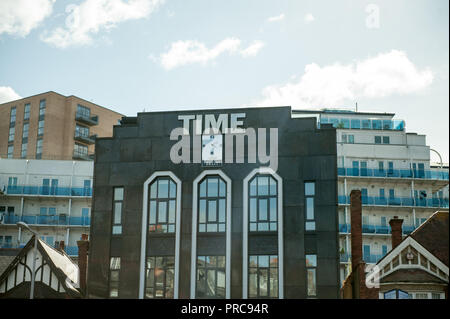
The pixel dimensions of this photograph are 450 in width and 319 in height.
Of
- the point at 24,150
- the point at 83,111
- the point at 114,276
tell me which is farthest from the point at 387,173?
the point at 24,150

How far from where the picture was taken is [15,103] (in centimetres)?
5284

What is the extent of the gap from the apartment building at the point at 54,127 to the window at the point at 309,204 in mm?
33954

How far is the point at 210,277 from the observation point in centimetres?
3000

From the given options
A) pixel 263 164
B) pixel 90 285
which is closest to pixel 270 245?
pixel 263 164

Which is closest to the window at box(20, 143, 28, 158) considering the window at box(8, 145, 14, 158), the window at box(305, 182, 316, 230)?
the window at box(8, 145, 14, 158)

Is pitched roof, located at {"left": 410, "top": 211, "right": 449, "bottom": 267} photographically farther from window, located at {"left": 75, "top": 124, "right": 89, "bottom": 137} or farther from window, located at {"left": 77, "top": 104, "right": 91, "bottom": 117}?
window, located at {"left": 77, "top": 104, "right": 91, "bottom": 117}

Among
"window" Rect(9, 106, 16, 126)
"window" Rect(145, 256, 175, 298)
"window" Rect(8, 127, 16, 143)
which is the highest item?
"window" Rect(8, 127, 16, 143)

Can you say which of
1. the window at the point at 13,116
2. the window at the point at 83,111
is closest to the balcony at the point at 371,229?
the window at the point at 13,116

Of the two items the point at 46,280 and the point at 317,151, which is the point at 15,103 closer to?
the point at 46,280

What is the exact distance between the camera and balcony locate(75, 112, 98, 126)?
235ft

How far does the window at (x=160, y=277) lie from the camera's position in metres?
30.1

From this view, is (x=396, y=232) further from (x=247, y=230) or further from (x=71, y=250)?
(x=71, y=250)

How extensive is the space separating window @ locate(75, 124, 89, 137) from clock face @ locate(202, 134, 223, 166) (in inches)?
1710

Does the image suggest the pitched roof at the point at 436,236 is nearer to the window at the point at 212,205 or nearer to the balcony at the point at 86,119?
the window at the point at 212,205
